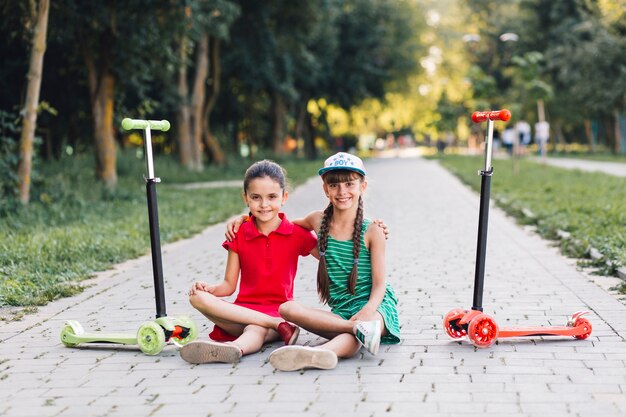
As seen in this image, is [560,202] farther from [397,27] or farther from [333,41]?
[397,27]

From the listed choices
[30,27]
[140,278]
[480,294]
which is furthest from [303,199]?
[480,294]

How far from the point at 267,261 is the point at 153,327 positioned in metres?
0.86

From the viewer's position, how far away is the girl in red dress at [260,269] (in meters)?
5.93

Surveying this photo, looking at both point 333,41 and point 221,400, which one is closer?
point 221,400

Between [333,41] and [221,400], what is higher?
[333,41]

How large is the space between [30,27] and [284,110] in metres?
30.7

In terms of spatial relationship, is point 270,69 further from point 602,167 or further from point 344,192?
point 344,192

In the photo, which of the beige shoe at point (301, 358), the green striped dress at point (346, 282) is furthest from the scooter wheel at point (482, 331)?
the beige shoe at point (301, 358)

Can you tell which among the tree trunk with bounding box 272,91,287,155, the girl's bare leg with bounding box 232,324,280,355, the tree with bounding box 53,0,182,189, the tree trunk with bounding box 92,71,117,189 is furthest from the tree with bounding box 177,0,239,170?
the girl's bare leg with bounding box 232,324,280,355

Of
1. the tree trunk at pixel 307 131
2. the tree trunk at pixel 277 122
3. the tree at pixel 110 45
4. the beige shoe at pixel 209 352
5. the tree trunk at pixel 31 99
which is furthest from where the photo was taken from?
the tree trunk at pixel 307 131

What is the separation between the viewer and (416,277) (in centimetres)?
919

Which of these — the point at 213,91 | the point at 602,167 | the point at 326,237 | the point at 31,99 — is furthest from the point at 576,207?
the point at 213,91

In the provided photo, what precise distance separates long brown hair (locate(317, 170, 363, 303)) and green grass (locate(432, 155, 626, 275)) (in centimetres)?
410

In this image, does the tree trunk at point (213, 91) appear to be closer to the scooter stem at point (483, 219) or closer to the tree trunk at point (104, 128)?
the tree trunk at point (104, 128)
